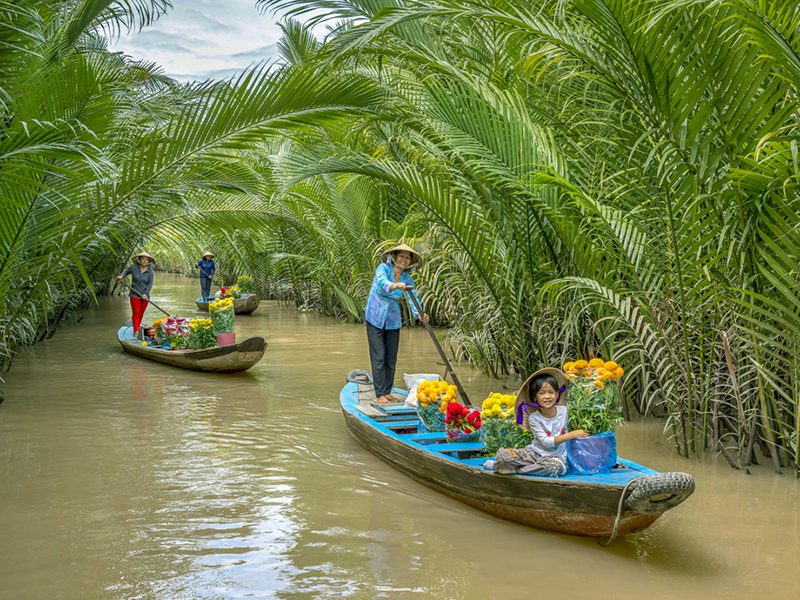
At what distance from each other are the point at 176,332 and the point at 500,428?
7.91 metres

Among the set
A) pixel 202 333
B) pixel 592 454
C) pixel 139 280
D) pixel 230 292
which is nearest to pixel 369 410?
pixel 592 454

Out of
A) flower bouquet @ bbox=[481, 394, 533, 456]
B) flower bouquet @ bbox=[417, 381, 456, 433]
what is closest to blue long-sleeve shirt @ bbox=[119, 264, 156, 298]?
flower bouquet @ bbox=[417, 381, 456, 433]

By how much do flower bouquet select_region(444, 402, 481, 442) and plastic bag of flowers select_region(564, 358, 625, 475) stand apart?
0.93 meters

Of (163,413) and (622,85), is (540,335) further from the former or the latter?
(163,413)

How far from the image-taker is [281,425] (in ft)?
24.2

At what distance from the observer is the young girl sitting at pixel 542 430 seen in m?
4.23

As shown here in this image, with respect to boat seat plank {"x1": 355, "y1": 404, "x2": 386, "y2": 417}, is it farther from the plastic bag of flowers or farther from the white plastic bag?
the plastic bag of flowers

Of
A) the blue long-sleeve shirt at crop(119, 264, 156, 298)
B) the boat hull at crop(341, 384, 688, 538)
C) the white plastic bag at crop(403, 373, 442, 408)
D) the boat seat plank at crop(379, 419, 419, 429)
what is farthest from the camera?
the blue long-sleeve shirt at crop(119, 264, 156, 298)

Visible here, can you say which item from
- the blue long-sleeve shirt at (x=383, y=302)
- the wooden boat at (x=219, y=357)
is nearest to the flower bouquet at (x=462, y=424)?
the blue long-sleeve shirt at (x=383, y=302)

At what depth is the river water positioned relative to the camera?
3.75 m

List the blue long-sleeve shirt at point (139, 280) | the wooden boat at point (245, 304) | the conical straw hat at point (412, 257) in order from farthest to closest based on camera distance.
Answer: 1. the wooden boat at point (245, 304)
2. the blue long-sleeve shirt at point (139, 280)
3. the conical straw hat at point (412, 257)

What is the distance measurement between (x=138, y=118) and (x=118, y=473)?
690 centimetres

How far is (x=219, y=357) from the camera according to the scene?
398 inches

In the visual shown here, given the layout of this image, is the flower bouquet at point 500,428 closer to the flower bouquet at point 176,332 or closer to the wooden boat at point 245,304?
the flower bouquet at point 176,332
